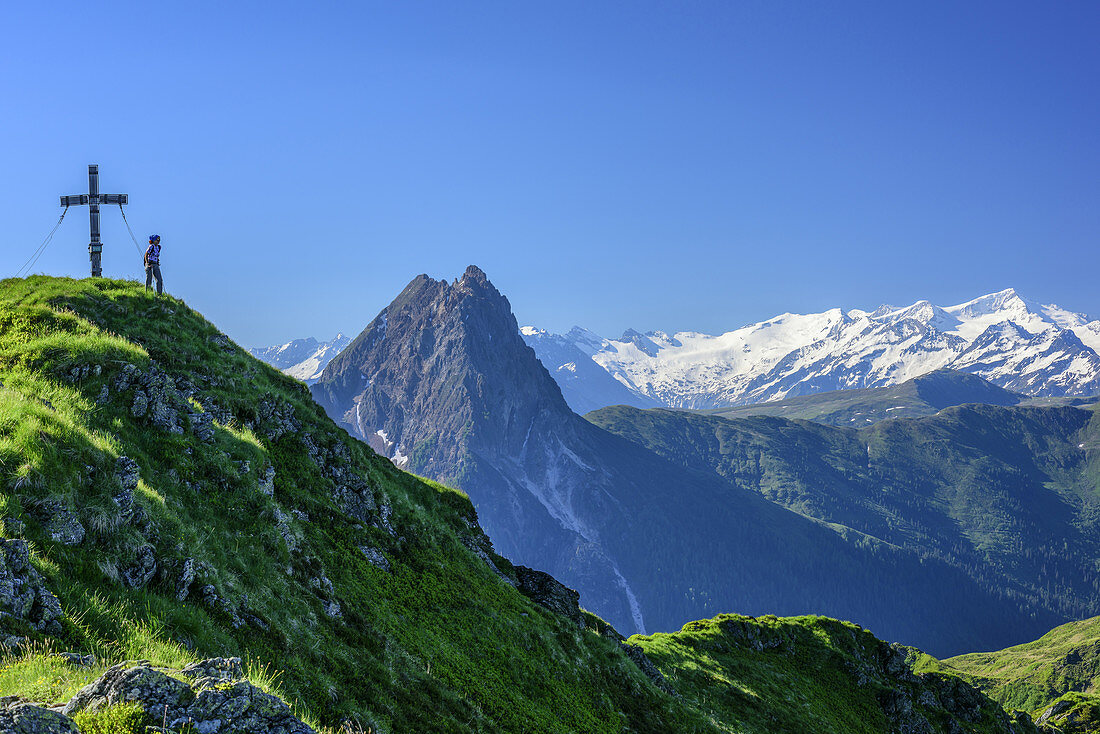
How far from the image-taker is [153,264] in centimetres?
Result: 3822

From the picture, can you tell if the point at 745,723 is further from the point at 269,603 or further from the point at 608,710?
the point at 269,603

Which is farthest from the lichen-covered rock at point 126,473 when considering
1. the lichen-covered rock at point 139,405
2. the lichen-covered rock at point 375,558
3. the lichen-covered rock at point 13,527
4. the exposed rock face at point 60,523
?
the lichen-covered rock at point 375,558

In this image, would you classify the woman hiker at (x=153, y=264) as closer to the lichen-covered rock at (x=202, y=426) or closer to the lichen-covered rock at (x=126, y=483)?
the lichen-covered rock at (x=202, y=426)

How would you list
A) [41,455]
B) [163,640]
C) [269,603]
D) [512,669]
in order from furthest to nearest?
1. [512,669]
2. [269,603]
3. [41,455]
4. [163,640]

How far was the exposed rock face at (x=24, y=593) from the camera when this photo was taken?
A: 11.7 meters

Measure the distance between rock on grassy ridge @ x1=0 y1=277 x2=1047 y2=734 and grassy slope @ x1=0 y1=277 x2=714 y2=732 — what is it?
9 centimetres

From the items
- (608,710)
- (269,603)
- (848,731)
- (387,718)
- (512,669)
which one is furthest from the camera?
(848,731)

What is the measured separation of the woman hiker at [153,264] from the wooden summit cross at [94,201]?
4.29 meters

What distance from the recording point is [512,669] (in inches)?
1125

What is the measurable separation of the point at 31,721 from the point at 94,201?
4334 cm

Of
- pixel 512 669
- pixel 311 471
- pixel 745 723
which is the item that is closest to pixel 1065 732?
pixel 745 723

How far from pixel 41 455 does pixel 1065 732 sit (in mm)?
152536

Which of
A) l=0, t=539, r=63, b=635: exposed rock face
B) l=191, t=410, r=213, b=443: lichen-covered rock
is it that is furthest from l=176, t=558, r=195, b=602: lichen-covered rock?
l=191, t=410, r=213, b=443: lichen-covered rock

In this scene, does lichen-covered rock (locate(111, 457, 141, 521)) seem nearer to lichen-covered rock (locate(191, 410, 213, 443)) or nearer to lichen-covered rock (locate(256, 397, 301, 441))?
lichen-covered rock (locate(191, 410, 213, 443))
